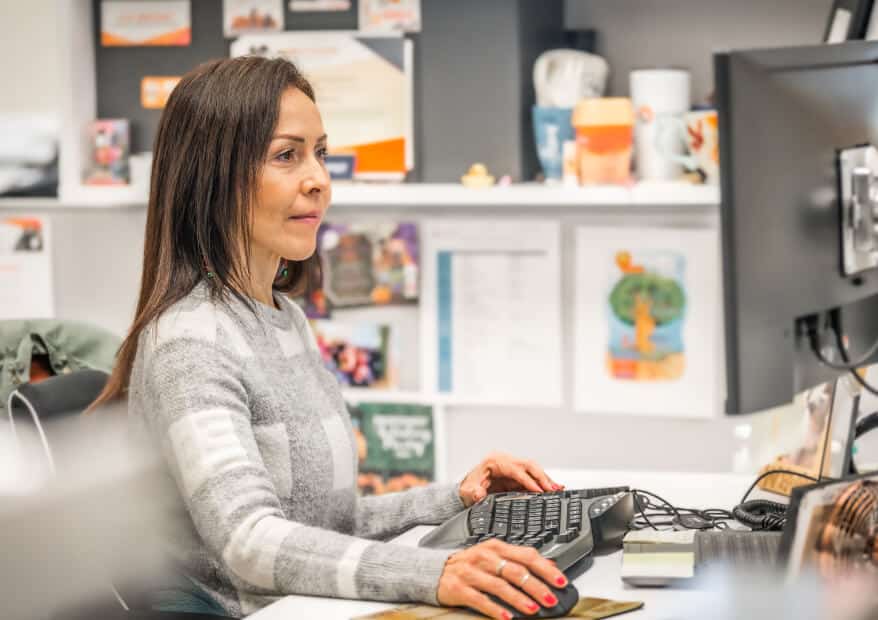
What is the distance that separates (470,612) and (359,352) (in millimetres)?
1678

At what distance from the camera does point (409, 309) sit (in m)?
2.91

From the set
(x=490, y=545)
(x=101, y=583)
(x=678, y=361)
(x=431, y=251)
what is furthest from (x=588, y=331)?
(x=490, y=545)

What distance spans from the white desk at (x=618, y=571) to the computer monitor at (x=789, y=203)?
0.24 metres

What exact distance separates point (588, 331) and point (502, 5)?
72cm

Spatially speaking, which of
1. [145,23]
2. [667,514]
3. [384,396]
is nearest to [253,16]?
[145,23]

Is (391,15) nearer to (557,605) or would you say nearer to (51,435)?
(51,435)

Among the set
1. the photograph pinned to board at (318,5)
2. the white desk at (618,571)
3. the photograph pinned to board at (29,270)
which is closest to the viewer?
the white desk at (618,571)

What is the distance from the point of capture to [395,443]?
9.62 feet

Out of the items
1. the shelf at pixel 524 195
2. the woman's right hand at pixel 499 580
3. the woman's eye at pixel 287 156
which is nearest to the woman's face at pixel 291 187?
the woman's eye at pixel 287 156

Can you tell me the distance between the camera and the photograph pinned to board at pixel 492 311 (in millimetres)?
2816

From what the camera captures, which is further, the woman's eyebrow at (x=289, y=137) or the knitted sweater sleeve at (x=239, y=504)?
the woman's eyebrow at (x=289, y=137)

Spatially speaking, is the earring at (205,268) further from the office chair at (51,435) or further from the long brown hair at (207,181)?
the office chair at (51,435)

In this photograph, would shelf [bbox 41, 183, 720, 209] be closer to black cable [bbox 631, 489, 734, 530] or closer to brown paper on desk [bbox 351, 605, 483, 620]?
black cable [bbox 631, 489, 734, 530]

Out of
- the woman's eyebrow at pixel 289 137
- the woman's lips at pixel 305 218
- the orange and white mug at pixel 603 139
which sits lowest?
the woman's lips at pixel 305 218
